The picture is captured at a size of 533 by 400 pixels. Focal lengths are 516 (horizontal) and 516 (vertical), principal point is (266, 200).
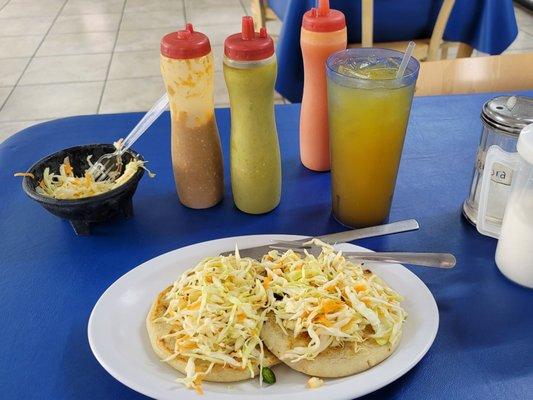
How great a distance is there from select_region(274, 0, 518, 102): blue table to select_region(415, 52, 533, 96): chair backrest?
733 mm

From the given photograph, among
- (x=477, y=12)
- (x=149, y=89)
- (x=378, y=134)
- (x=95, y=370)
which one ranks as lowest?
(x=149, y=89)

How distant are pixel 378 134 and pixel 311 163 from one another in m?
0.24

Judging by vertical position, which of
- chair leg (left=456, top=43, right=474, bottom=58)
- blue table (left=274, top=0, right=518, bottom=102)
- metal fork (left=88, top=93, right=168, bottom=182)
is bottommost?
chair leg (left=456, top=43, right=474, bottom=58)

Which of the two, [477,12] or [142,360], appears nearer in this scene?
[142,360]

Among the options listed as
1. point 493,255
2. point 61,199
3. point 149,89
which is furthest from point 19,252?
point 149,89

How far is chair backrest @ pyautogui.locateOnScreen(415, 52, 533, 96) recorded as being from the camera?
4.56ft

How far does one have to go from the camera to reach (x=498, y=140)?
2.70ft

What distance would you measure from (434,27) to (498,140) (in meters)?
1.53

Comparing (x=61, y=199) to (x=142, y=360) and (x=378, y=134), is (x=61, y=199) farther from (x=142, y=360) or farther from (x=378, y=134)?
(x=378, y=134)

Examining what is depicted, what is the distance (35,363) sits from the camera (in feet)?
2.16

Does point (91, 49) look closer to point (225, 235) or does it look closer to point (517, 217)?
point (225, 235)

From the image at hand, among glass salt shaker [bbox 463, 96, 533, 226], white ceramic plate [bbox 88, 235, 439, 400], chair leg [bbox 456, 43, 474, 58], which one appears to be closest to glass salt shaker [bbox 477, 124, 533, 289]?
glass salt shaker [bbox 463, 96, 533, 226]

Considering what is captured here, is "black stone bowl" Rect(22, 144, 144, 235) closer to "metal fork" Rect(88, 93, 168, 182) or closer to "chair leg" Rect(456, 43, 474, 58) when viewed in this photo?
"metal fork" Rect(88, 93, 168, 182)

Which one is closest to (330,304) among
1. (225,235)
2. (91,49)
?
(225,235)
